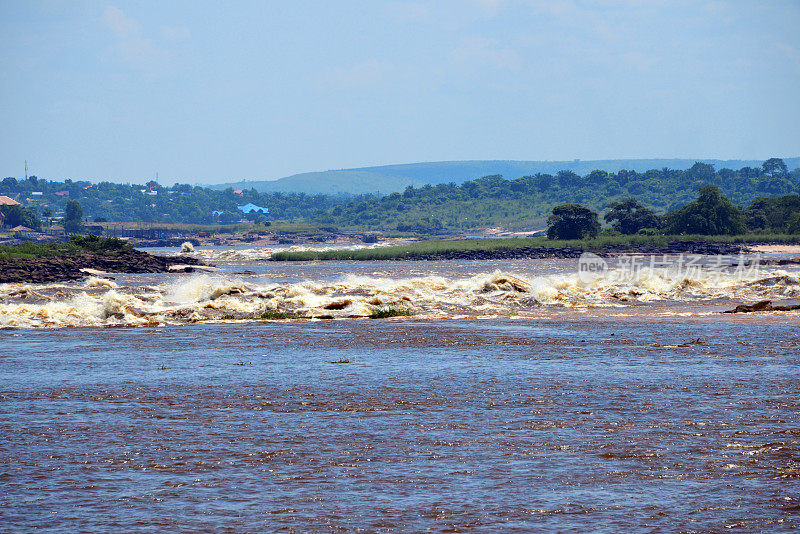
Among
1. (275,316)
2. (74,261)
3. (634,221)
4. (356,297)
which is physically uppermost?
(634,221)

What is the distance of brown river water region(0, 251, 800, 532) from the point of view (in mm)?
9156

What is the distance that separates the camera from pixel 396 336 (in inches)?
1035

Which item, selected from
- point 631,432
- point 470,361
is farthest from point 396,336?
point 631,432

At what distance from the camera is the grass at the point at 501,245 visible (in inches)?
3974

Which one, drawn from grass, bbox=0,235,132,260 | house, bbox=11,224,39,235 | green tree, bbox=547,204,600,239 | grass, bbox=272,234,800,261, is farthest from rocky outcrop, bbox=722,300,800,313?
house, bbox=11,224,39,235

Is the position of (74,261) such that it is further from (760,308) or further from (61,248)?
(760,308)

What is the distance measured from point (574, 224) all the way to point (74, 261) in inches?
2630

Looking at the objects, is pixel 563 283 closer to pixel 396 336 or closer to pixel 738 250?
pixel 396 336

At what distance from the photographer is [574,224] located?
372 feet

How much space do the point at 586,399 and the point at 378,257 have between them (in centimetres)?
8404

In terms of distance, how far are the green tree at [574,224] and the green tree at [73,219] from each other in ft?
351

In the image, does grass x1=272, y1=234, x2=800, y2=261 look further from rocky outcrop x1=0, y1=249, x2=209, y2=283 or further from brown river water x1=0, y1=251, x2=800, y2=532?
brown river water x1=0, y1=251, x2=800, y2=532

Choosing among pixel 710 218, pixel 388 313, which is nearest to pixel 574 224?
pixel 710 218

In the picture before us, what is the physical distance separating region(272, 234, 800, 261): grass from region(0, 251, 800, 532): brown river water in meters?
72.6
